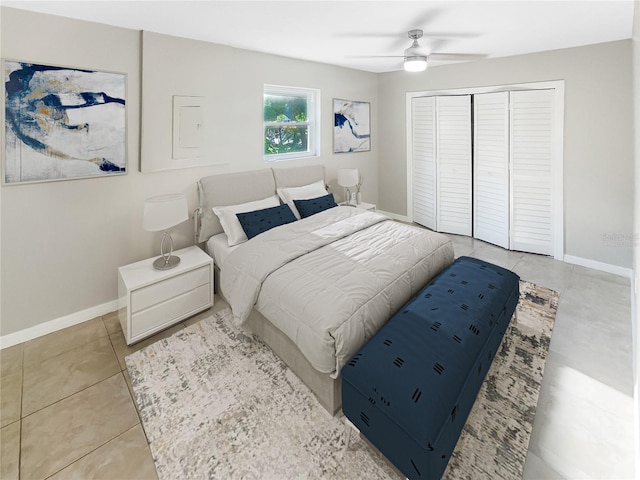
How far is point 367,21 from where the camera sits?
8.65 ft

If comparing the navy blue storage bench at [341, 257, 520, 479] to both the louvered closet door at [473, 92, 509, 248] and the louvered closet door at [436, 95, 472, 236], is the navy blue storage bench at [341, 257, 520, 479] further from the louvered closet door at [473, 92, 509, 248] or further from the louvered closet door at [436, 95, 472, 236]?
the louvered closet door at [436, 95, 472, 236]

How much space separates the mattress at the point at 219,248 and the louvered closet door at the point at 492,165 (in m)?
3.42

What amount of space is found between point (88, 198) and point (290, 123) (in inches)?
97.7

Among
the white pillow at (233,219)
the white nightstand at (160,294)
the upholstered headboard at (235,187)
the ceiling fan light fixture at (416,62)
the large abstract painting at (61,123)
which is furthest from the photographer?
the upholstered headboard at (235,187)

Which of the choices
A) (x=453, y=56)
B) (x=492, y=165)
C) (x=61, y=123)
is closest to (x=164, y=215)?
(x=61, y=123)

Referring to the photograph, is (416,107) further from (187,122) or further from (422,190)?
(187,122)

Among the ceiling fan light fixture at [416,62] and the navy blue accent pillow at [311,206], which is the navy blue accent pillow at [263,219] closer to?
the navy blue accent pillow at [311,206]

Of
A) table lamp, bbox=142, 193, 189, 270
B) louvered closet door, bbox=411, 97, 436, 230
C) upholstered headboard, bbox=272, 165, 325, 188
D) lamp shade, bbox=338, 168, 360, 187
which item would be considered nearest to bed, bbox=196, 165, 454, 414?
upholstered headboard, bbox=272, 165, 325, 188

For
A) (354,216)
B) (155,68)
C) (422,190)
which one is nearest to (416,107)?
(422,190)

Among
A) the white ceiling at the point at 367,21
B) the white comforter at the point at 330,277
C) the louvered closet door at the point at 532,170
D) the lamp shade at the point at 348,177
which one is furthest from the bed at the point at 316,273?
the louvered closet door at the point at 532,170

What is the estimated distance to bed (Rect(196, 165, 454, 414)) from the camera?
6.11ft

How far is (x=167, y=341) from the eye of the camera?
8.26ft

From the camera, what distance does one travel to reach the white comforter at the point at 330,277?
184 cm

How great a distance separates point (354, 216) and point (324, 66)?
90.7 inches
